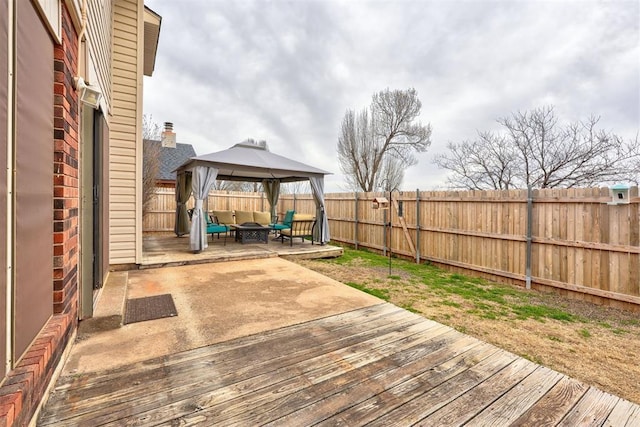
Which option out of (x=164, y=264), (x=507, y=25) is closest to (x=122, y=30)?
(x=164, y=264)

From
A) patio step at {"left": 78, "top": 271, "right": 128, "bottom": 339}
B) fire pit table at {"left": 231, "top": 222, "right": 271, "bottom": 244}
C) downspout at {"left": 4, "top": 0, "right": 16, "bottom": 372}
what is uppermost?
downspout at {"left": 4, "top": 0, "right": 16, "bottom": 372}

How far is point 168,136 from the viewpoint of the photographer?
12344 millimetres

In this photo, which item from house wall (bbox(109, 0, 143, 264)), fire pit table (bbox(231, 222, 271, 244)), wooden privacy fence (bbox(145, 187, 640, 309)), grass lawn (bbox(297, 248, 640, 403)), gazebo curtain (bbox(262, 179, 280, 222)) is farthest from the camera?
gazebo curtain (bbox(262, 179, 280, 222))

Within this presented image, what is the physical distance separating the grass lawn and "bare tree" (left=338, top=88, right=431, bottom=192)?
1163cm

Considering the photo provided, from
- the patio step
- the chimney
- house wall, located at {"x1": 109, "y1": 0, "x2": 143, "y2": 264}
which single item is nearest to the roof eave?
house wall, located at {"x1": 109, "y1": 0, "x2": 143, "y2": 264}

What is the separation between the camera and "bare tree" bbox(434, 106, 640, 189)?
8484 mm

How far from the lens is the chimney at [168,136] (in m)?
12.2

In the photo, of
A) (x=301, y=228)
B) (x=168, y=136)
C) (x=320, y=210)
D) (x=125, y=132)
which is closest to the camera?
(x=125, y=132)

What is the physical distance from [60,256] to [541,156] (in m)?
13.3

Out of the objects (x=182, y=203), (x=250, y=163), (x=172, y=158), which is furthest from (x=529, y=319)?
(x=172, y=158)

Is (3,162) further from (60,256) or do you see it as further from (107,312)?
(107,312)

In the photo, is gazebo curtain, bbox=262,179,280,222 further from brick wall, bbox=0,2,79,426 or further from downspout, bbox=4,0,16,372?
downspout, bbox=4,0,16,372

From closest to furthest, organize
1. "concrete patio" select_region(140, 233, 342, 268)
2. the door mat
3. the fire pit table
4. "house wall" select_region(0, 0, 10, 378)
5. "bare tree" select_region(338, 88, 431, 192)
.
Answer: "house wall" select_region(0, 0, 10, 378)
the door mat
"concrete patio" select_region(140, 233, 342, 268)
the fire pit table
"bare tree" select_region(338, 88, 431, 192)

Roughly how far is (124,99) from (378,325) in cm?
532
